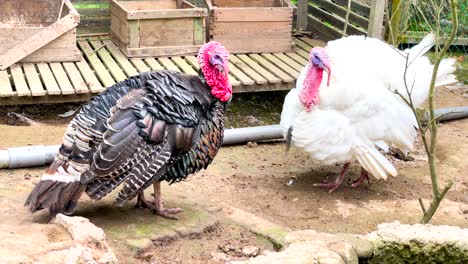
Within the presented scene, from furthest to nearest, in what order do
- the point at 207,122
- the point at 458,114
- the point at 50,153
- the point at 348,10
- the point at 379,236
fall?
the point at 348,10
the point at 458,114
the point at 50,153
the point at 207,122
the point at 379,236

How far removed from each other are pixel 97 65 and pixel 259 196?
254 cm

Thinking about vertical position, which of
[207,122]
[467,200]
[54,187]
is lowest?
[467,200]

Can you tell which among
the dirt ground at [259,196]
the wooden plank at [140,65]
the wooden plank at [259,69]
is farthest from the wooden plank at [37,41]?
the wooden plank at [259,69]

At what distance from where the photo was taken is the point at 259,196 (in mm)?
5812

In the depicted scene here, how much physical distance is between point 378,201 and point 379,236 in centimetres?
198

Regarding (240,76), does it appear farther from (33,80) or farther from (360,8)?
(33,80)

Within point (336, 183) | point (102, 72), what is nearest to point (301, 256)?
point (336, 183)

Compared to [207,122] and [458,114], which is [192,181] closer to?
[207,122]

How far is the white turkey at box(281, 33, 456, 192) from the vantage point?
227 inches

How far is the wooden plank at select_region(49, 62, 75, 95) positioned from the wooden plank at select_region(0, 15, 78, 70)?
0.24 m

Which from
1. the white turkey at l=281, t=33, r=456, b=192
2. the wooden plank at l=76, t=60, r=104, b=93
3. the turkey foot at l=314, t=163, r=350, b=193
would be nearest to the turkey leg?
the white turkey at l=281, t=33, r=456, b=192

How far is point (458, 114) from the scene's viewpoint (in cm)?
779

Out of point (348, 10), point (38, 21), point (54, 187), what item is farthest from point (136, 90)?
point (348, 10)

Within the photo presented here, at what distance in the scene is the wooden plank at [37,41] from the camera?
280 inches
